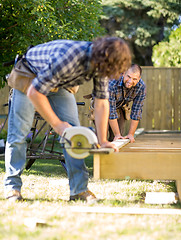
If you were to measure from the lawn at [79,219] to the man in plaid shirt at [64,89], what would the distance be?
0.76 ft

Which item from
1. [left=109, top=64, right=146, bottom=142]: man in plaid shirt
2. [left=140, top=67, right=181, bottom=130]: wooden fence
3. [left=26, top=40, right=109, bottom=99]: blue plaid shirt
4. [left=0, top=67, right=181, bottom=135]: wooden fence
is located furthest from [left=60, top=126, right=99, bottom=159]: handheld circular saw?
[left=140, top=67, right=181, bottom=130]: wooden fence

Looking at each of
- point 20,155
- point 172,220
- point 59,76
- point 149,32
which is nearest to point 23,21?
point 20,155

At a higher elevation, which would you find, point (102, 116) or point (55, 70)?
point (55, 70)

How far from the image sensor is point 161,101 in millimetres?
10508

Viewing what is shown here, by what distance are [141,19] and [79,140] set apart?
17611mm

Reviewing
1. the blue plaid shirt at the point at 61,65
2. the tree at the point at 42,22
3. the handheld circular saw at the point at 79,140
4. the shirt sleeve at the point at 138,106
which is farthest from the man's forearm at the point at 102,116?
the tree at the point at 42,22

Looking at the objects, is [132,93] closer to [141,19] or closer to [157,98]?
[157,98]

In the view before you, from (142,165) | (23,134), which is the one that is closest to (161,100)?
(23,134)

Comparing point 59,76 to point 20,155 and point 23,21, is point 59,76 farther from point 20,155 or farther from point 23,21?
point 23,21

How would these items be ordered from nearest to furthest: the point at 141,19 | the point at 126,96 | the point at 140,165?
1. the point at 140,165
2. the point at 126,96
3. the point at 141,19

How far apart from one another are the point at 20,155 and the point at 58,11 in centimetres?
388

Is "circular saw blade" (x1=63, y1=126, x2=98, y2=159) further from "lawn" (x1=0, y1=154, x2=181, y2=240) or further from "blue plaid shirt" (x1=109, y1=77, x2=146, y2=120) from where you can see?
"blue plaid shirt" (x1=109, y1=77, x2=146, y2=120)

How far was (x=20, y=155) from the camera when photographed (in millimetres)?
3283

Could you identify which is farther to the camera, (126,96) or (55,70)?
(126,96)
